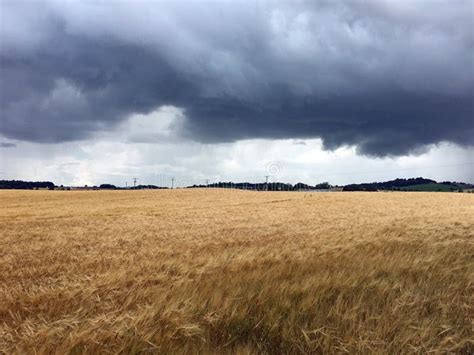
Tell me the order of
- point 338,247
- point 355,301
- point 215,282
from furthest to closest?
point 338,247, point 215,282, point 355,301

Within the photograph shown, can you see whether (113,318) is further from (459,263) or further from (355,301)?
(459,263)

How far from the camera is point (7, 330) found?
4.22 m

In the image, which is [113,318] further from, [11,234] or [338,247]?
[11,234]

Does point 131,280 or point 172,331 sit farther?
point 131,280

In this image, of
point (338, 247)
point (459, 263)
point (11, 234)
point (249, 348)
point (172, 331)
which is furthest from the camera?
point (11, 234)

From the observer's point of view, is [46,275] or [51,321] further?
[46,275]

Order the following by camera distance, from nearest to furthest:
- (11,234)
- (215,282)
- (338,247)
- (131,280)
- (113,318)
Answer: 1. (113,318)
2. (215,282)
3. (131,280)
4. (338,247)
5. (11,234)

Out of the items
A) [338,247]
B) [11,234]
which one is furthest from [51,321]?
[11,234]

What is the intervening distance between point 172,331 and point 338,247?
662cm

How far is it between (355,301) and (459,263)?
3.78 m

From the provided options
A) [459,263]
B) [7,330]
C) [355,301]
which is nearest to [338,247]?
[459,263]

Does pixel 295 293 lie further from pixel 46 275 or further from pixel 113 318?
pixel 46 275

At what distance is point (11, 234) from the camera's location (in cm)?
1666

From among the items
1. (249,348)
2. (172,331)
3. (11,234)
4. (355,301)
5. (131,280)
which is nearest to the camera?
(249,348)
